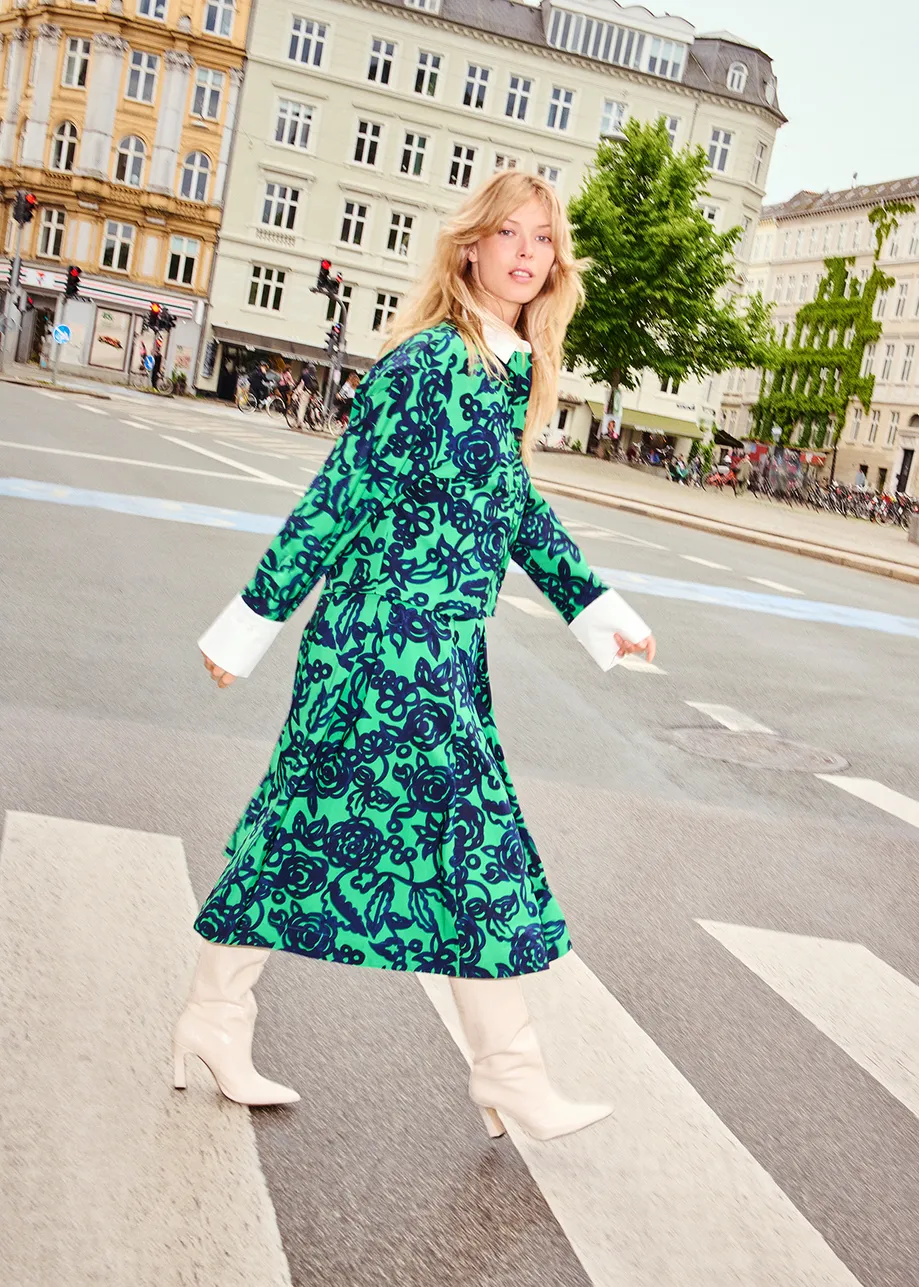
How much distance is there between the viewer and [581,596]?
3.48m

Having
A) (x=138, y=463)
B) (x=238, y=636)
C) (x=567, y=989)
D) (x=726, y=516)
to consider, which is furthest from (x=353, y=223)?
(x=238, y=636)

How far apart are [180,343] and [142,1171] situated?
60112 millimetres

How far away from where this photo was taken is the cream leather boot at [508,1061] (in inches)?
120

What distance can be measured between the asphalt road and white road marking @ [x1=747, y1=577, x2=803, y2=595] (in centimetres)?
708

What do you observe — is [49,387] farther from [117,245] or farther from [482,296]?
[482,296]

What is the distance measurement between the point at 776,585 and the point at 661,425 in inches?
1951

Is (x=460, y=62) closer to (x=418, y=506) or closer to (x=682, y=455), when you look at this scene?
(x=682, y=455)

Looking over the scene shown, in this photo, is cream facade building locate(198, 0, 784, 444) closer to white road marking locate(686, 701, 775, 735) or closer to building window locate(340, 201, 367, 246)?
building window locate(340, 201, 367, 246)

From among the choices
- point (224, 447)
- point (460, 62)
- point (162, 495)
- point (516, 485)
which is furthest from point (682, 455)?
point (516, 485)

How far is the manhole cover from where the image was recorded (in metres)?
7.77

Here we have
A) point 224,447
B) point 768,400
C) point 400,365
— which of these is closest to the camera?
point 400,365

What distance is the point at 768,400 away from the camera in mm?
88188

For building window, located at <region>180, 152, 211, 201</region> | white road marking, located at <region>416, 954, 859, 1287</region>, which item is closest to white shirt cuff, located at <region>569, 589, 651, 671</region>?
white road marking, located at <region>416, 954, 859, 1287</region>

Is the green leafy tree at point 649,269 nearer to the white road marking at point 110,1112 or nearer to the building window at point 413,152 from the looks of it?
the building window at point 413,152
